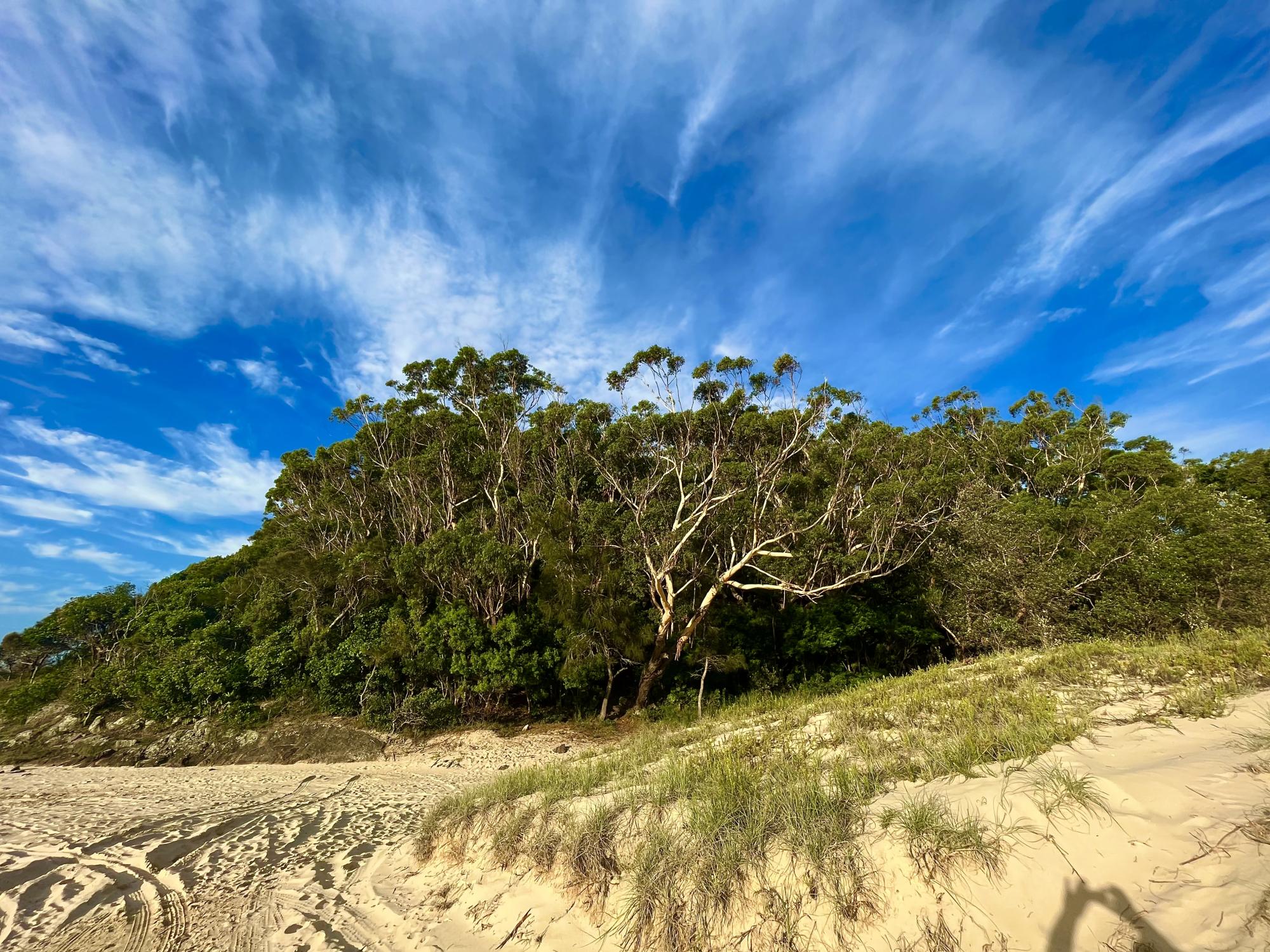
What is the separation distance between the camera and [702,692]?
19.1m

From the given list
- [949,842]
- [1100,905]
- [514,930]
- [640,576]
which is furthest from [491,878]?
[640,576]

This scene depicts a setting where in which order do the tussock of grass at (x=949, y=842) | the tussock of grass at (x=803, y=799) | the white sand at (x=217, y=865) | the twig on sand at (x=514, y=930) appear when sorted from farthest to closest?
1. the white sand at (x=217, y=865)
2. the twig on sand at (x=514, y=930)
3. the tussock of grass at (x=803, y=799)
4. the tussock of grass at (x=949, y=842)

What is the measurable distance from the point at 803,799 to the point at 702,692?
1511 cm

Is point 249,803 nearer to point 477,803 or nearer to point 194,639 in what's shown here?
point 477,803

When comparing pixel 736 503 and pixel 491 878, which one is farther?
pixel 736 503

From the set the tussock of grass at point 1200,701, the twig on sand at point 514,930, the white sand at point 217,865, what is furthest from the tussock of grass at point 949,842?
the white sand at point 217,865

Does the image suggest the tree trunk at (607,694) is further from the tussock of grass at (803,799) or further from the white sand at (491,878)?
the tussock of grass at (803,799)

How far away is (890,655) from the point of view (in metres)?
22.0

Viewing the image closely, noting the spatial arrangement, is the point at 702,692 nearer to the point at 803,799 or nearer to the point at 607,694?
the point at 607,694

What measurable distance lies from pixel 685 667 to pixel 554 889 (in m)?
15.9

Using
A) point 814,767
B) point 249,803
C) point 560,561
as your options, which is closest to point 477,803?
point 814,767

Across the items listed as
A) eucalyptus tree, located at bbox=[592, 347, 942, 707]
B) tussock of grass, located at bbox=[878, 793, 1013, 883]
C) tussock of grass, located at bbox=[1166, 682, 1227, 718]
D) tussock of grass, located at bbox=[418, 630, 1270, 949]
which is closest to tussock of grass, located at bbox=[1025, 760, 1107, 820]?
tussock of grass, located at bbox=[418, 630, 1270, 949]

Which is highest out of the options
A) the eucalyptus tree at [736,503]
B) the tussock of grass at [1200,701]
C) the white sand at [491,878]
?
the eucalyptus tree at [736,503]

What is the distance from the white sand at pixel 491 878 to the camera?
3063mm
